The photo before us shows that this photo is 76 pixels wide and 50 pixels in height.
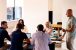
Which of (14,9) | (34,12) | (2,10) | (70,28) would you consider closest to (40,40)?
(70,28)

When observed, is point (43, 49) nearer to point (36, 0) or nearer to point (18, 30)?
point (18, 30)

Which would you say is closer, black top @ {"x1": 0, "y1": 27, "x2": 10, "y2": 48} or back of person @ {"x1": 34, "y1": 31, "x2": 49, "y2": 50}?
back of person @ {"x1": 34, "y1": 31, "x2": 49, "y2": 50}

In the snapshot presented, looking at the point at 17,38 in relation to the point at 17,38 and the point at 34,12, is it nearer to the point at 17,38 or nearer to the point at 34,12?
the point at 17,38

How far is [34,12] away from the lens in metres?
9.01

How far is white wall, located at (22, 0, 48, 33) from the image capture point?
8885 millimetres

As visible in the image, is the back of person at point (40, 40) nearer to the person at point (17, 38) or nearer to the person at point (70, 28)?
the person at point (17, 38)

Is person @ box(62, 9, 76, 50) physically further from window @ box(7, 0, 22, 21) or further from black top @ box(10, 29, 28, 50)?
window @ box(7, 0, 22, 21)

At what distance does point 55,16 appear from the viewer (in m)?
10.2

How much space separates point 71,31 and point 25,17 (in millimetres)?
3830

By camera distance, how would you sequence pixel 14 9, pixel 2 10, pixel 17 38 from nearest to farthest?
pixel 17 38 → pixel 2 10 → pixel 14 9

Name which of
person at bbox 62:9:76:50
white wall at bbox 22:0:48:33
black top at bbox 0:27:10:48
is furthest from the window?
black top at bbox 0:27:10:48

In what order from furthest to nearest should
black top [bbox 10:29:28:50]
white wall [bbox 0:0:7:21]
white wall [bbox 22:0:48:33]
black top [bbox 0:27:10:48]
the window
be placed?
the window < white wall [bbox 22:0:48:33] < white wall [bbox 0:0:7:21] < black top [bbox 0:27:10:48] < black top [bbox 10:29:28:50]

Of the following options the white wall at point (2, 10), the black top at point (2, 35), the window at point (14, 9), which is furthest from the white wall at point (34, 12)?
the black top at point (2, 35)

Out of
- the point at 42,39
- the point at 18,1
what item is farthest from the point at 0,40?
the point at 18,1
